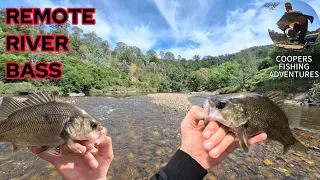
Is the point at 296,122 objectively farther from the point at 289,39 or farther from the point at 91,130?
the point at 289,39

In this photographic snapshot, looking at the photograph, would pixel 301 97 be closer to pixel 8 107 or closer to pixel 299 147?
pixel 299 147

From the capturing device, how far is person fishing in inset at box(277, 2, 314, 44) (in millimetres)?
19844

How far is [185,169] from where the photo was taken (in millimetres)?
1824

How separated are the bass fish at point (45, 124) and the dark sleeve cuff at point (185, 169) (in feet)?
2.40

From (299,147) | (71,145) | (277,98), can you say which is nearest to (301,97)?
(299,147)

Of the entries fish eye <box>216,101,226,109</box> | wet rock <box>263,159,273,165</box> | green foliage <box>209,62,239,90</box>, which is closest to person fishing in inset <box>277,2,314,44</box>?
wet rock <box>263,159,273,165</box>

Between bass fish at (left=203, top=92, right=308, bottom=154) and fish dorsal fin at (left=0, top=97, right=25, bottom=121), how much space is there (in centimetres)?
210

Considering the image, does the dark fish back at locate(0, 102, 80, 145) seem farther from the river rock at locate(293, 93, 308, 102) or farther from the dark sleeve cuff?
the river rock at locate(293, 93, 308, 102)

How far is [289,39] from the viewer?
24.2 m

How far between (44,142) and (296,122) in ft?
9.28

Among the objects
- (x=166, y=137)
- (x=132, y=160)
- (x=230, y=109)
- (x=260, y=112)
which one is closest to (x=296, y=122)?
(x=260, y=112)

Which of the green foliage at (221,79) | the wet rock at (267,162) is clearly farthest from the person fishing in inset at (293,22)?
the green foliage at (221,79)

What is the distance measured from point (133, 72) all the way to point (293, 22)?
9362cm

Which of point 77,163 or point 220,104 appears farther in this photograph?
point 77,163
